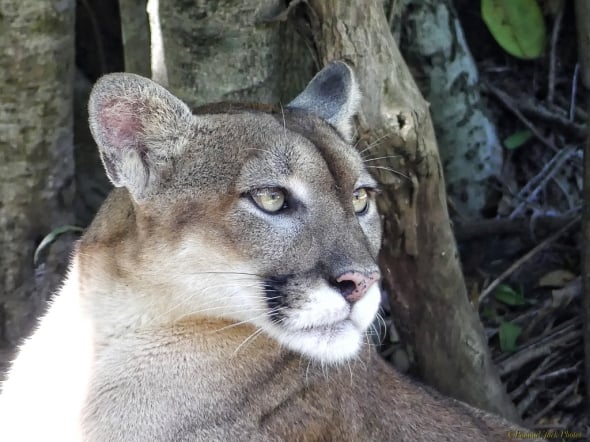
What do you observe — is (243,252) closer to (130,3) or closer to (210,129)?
(210,129)

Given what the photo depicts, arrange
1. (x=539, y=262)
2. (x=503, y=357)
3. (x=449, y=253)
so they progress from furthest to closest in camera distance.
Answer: (x=539, y=262) < (x=503, y=357) < (x=449, y=253)

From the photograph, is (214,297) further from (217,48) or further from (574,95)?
(574,95)

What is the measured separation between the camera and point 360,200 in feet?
13.0

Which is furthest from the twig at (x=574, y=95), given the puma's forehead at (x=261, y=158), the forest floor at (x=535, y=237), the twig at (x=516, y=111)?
the puma's forehead at (x=261, y=158)

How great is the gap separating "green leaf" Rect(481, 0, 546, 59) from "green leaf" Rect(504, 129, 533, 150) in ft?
1.74

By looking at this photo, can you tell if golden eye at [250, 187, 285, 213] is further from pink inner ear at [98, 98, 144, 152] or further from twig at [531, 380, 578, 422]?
twig at [531, 380, 578, 422]

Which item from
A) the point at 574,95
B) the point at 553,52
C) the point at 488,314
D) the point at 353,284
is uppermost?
the point at 353,284

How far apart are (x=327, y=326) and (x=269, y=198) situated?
1.62 feet

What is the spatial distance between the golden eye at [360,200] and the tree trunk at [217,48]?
1474mm

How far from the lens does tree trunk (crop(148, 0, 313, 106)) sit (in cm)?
509

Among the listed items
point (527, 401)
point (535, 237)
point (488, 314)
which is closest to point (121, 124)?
point (527, 401)

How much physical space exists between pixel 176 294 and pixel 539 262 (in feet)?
11.6

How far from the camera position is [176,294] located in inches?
144

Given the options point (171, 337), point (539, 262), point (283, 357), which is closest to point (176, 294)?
point (171, 337)
